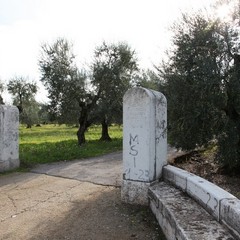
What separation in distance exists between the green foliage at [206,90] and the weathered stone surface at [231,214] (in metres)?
5.24

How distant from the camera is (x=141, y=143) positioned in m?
6.11

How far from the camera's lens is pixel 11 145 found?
34.7 ft

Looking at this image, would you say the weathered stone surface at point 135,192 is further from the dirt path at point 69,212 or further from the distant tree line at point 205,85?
the distant tree line at point 205,85

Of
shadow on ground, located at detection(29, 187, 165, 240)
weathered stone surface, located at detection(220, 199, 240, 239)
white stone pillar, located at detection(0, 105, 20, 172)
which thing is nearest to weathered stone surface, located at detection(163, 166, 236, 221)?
weathered stone surface, located at detection(220, 199, 240, 239)

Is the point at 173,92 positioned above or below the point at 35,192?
above

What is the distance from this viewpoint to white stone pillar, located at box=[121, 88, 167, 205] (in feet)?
19.8

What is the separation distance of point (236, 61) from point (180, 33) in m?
2.06

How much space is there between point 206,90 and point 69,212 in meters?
4.91

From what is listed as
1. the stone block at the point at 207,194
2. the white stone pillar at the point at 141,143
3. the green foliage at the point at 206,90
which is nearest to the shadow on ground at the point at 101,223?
the white stone pillar at the point at 141,143

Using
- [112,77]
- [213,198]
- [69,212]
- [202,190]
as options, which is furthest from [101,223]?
[112,77]

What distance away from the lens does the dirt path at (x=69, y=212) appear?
16.8 ft

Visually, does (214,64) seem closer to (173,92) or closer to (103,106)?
(173,92)

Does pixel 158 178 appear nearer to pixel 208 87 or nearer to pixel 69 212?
pixel 69 212

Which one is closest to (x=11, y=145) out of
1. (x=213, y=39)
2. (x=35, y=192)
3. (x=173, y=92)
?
(x=35, y=192)
